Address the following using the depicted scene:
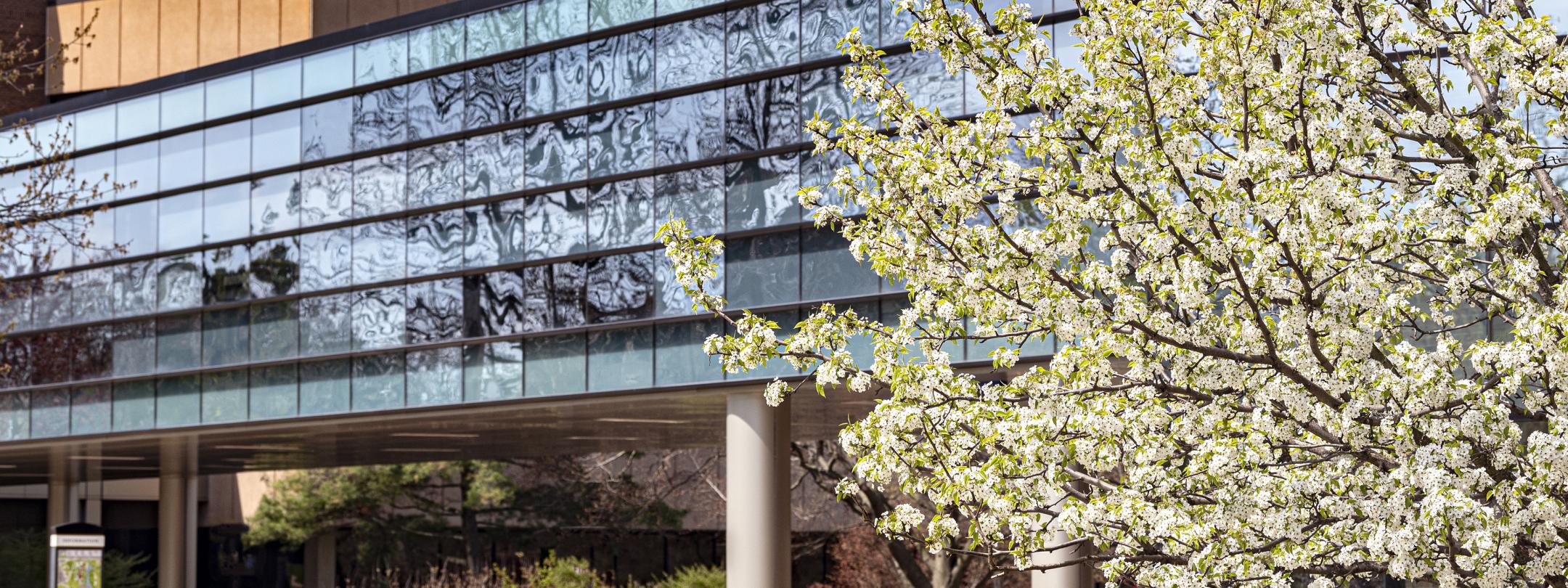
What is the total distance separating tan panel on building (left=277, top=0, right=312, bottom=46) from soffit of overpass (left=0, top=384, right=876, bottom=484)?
9.08 metres

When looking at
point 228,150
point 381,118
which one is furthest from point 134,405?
point 381,118

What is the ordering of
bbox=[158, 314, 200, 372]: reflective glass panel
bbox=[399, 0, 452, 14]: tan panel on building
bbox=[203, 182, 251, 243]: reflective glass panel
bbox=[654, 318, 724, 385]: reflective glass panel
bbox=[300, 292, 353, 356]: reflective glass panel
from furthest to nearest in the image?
bbox=[399, 0, 452, 14]: tan panel on building
bbox=[158, 314, 200, 372]: reflective glass panel
bbox=[203, 182, 251, 243]: reflective glass panel
bbox=[300, 292, 353, 356]: reflective glass panel
bbox=[654, 318, 724, 385]: reflective glass panel

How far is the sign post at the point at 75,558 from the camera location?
28.9 meters

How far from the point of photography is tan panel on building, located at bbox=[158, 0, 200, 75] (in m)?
39.7

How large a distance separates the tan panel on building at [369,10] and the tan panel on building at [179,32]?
12.1ft

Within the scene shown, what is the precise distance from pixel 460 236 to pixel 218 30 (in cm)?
1596

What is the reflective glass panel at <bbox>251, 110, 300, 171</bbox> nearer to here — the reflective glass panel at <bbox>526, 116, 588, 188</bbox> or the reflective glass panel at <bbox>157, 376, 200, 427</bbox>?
the reflective glass panel at <bbox>157, 376, 200, 427</bbox>

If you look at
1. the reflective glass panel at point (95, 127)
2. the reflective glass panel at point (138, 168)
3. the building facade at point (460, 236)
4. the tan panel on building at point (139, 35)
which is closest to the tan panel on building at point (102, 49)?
the tan panel on building at point (139, 35)

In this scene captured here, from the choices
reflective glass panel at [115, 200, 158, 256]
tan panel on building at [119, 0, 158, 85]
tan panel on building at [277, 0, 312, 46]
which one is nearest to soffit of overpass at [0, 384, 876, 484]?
reflective glass panel at [115, 200, 158, 256]

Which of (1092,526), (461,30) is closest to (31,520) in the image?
(461,30)

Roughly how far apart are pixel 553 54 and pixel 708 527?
964 inches

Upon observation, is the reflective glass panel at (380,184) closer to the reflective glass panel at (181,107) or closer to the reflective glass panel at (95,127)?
the reflective glass panel at (181,107)

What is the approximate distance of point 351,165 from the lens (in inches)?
1118

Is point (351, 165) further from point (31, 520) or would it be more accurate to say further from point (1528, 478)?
point (31, 520)
